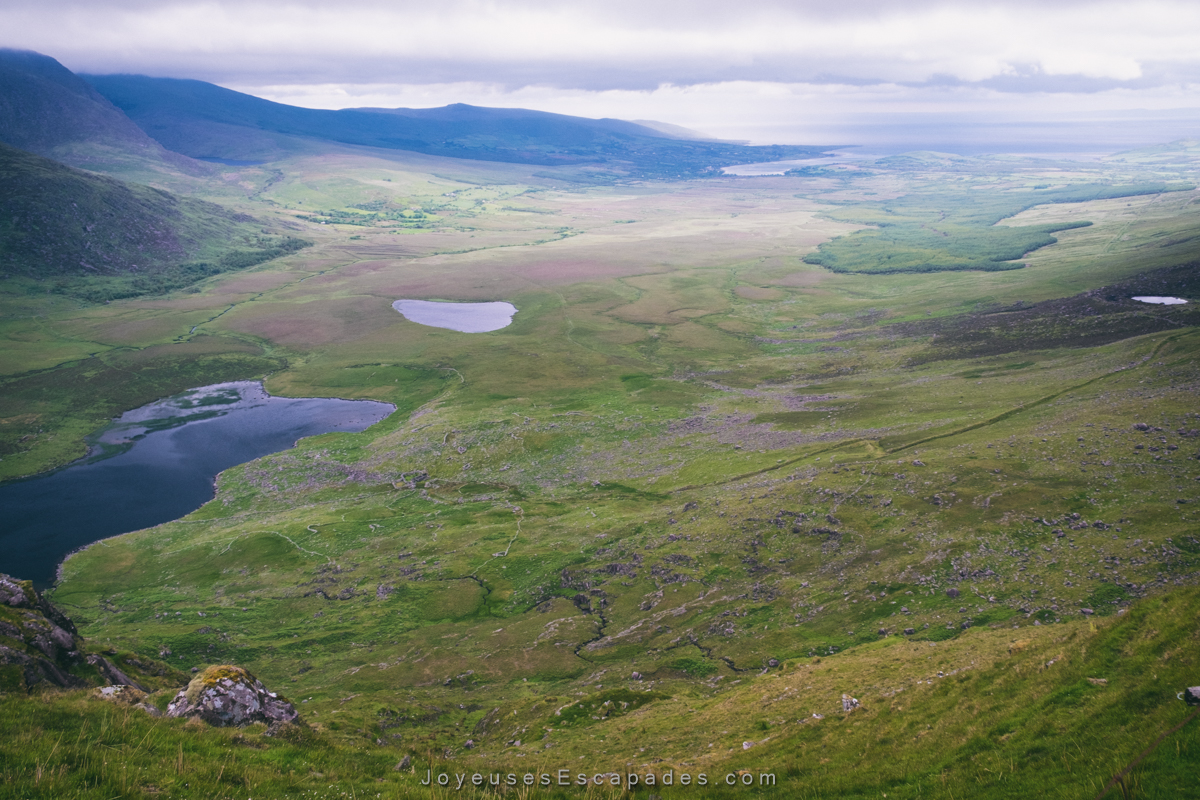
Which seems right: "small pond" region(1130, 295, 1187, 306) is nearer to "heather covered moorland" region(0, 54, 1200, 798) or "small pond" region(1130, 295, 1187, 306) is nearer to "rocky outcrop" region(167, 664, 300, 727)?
"heather covered moorland" region(0, 54, 1200, 798)

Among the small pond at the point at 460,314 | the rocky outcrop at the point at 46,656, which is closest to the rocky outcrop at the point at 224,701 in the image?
the rocky outcrop at the point at 46,656

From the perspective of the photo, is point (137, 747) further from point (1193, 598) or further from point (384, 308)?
point (384, 308)

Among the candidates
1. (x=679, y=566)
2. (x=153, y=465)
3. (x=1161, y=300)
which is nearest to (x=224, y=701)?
(x=679, y=566)

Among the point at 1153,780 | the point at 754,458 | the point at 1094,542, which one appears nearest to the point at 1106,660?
the point at 1153,780

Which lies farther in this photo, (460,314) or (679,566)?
(460,314)

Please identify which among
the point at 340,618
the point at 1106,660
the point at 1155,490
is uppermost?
the point at 1106,660

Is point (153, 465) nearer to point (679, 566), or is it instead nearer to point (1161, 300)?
point (679, 566)
